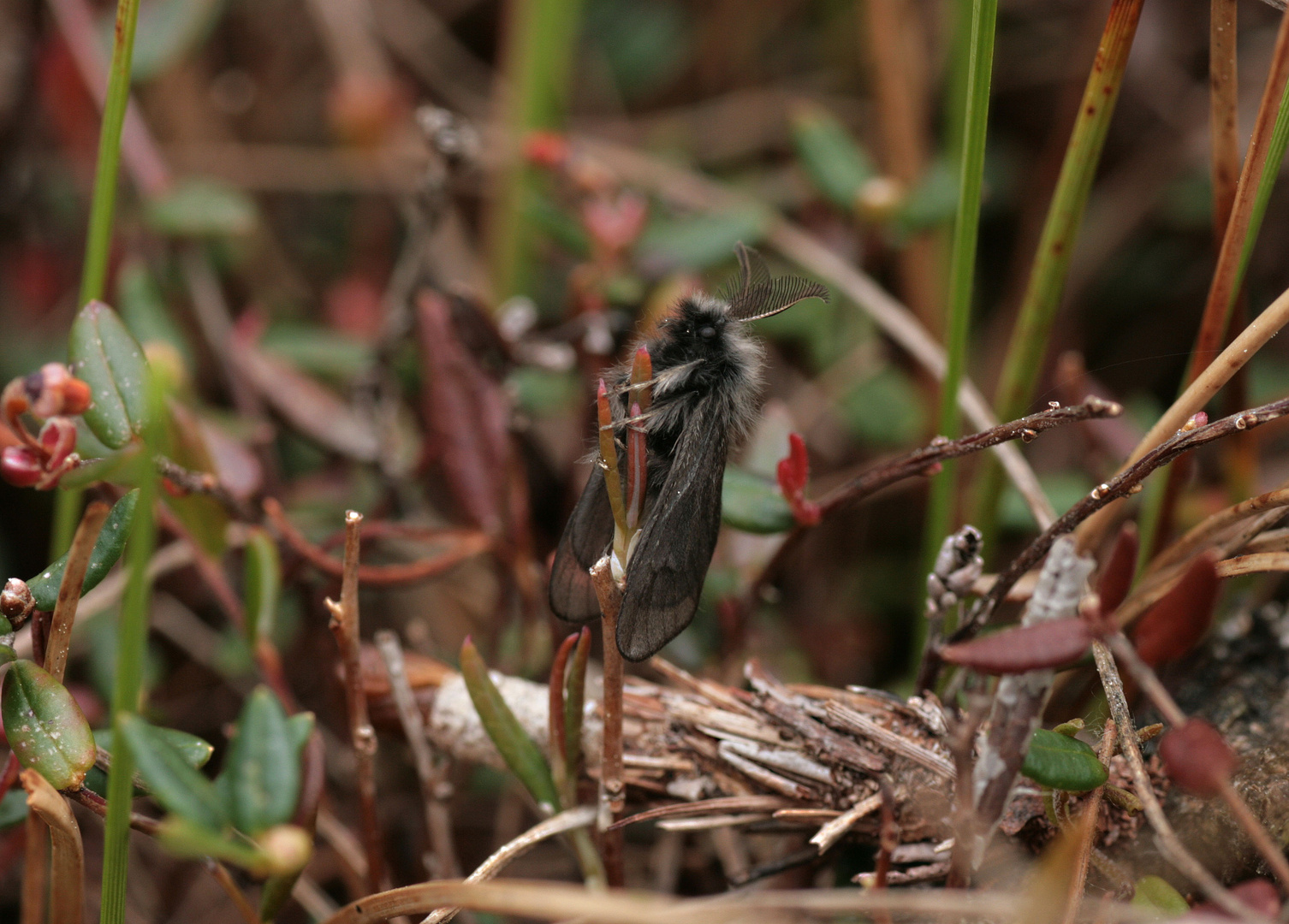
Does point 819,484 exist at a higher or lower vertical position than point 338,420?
lower

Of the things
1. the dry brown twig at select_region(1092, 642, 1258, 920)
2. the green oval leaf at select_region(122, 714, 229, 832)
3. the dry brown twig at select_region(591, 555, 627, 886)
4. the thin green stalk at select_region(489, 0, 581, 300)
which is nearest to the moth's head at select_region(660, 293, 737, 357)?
the dry brown twig at select_region(591, 555, 627, 886)

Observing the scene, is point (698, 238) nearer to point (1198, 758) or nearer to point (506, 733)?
point (506, 733)

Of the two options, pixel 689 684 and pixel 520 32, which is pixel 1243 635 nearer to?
pixel 689 684

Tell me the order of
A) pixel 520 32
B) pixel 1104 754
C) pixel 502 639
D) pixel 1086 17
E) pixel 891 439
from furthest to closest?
pixel 1086 17 < pixel 520 32 < pixel 891 439 < pixel 502 639 < pixel 1104 754

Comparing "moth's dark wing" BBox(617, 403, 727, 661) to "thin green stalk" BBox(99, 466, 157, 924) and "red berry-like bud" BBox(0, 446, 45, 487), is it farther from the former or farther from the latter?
"red berry-like bud" BBox(0, 446, 45, 487)

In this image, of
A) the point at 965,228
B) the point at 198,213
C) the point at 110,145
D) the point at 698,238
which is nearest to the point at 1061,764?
the point at 965,228

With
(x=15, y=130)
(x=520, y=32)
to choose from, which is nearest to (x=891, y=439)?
(x=520, y=32)

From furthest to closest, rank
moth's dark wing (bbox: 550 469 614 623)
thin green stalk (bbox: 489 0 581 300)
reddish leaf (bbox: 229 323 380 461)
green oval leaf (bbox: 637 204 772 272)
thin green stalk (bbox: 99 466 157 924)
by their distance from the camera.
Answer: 1. thin green stalk (bbox: 489 0 581 300)
2. green oval leaf (bbox: 637 204 772 272)
3. reddish leaf (bbox: 229 323 380 461)
4. moth's dark wing (bbox: 550 469 614 623)
5. thin green stalk (bbox: 99 466 157 924)
